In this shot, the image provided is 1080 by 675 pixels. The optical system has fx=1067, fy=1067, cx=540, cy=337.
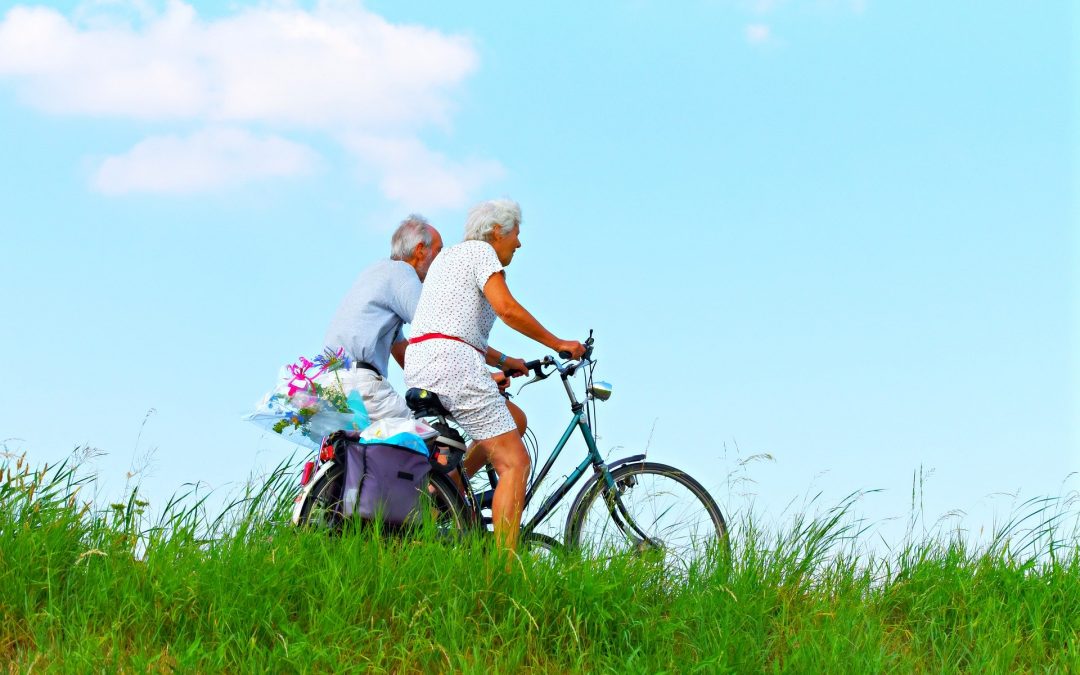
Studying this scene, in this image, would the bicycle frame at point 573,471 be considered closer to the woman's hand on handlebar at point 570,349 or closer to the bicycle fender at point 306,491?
the woman's hand on handlebar at point 570,349

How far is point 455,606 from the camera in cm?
491

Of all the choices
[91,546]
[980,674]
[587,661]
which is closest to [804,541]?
[980,674]

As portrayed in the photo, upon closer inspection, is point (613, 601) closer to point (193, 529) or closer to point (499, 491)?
point (499, 491)

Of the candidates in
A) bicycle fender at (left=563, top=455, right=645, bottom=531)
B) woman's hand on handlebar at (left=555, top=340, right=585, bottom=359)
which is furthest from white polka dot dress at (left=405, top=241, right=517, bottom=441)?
bicycle fender at (left=563, top=455, right=645, bottom=531)

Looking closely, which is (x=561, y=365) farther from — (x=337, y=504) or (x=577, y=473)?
(x=337, y=504)

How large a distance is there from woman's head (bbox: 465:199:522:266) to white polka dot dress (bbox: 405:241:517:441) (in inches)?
4.8

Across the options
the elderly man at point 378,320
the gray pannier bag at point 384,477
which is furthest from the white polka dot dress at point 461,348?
the elderly man at point 378,320

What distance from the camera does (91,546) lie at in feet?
18.4

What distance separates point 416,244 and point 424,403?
162 cm

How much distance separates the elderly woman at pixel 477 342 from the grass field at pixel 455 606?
54 cm

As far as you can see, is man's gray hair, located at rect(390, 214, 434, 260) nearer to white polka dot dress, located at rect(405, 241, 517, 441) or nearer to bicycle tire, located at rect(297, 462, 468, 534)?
white polka dot dress, located at rect(405, 241, 517, 441)

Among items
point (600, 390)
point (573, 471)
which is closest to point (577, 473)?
point (573, 471)

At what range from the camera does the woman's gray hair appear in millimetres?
6141

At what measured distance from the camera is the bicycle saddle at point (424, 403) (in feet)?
19.6
